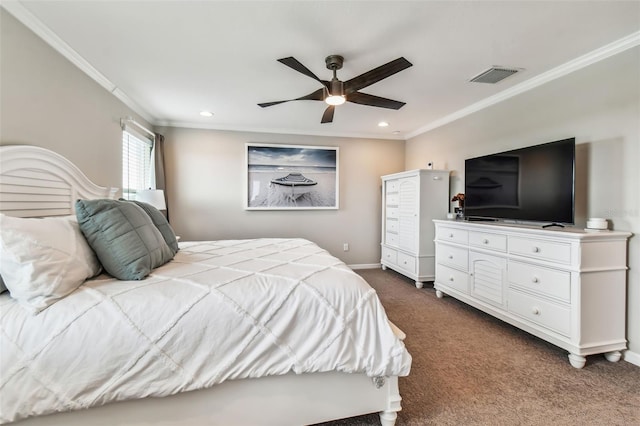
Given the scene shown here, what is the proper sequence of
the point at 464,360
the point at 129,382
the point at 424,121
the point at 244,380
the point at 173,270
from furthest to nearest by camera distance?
1. the point at 424,121
2. the point at 464,360
3. the point at 173,270
4. the point at 244,380
5. the point at 129,382

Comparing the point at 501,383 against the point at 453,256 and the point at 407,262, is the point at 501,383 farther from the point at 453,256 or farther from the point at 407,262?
the point at 407,262

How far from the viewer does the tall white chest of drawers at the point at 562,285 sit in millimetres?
1972

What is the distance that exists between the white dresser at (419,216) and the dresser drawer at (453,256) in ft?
1.27

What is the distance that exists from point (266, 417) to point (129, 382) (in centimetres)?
64

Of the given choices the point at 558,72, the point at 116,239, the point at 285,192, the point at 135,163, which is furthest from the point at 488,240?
the point at 135,163

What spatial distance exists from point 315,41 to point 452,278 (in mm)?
2815

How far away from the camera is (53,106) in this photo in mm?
2035

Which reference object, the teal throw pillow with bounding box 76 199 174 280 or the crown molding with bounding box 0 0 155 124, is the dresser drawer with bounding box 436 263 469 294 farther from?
the crown molding with bounding box 0 0 155 124

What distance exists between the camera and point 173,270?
1651 millimetres

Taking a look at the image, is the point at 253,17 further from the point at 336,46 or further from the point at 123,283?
the point at 123,283

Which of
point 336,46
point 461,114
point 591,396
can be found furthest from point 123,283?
point 461,114

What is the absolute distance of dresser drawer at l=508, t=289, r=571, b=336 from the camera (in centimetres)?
204

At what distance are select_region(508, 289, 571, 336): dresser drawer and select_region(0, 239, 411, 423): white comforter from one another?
5.02 feet

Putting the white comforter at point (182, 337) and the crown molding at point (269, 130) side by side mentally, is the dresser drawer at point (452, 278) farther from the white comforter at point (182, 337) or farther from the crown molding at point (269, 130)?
the crown molding at point (269, 130)
